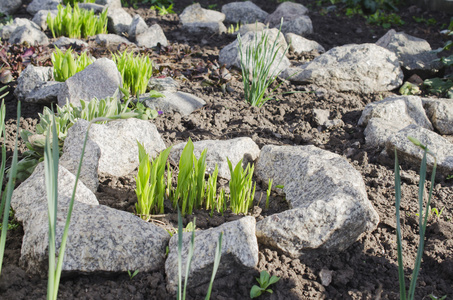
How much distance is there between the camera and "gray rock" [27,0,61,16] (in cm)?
673

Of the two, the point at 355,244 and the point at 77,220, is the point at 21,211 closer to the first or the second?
the point at 77,220

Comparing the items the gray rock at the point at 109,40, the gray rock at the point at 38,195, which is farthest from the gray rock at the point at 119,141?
the gray rock at the point at 109,40

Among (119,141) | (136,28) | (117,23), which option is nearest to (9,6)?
(117,23)

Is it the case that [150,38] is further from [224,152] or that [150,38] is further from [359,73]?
[224,152]

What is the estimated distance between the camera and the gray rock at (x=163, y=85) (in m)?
3.96

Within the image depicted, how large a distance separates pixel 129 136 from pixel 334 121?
5.84 ft

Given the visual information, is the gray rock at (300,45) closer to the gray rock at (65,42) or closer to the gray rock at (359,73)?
the gray rock at (359,73)

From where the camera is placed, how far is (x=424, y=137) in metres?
2.89

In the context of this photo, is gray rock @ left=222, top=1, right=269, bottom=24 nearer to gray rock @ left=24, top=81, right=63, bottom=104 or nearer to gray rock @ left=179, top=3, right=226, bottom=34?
gray rock @ left=179, top=3, right=226, bottom=34

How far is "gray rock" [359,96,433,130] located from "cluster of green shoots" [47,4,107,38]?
12.5 feet

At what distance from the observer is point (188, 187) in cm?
234

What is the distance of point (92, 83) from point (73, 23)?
7.51ft

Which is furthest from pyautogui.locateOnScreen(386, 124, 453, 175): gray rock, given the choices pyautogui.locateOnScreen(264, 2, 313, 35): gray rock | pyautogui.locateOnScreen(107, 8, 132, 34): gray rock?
pyautogui.locateOnScreen(107, 8, 132, 34): gray rock

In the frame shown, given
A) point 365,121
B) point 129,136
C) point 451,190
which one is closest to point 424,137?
point 451,190
